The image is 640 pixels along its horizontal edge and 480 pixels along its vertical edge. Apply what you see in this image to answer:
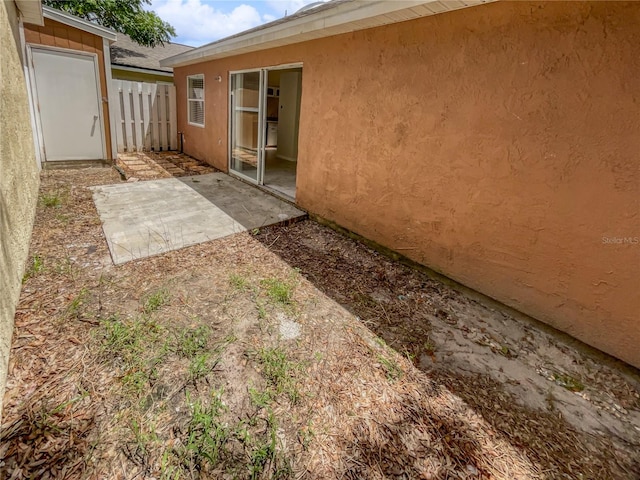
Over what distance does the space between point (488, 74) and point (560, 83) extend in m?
0.60

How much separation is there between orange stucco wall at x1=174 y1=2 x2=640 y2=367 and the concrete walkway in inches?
71.6

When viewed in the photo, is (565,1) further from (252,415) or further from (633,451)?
(252,415)

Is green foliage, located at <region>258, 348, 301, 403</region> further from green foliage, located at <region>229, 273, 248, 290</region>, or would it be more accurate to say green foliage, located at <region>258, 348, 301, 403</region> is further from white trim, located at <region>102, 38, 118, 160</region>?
white trim, located at <region>102, 38, 118, 160</region>

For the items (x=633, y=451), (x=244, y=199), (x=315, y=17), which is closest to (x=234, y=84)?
(x=244, y=199)

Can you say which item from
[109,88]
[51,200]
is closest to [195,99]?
[109,88]

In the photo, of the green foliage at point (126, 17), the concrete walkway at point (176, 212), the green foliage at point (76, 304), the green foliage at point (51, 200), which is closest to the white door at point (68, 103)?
the concrete walkway at point (176, 212)

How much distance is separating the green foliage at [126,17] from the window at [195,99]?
5726 mm

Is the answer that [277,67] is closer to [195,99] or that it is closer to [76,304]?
[195,99]

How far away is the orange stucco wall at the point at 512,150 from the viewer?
2375 millimetres

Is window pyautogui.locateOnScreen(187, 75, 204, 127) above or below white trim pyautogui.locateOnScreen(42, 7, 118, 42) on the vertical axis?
below

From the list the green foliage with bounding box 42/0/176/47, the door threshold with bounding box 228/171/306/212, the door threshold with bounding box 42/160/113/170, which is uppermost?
the green foliage with bounding box 42/0/176/47

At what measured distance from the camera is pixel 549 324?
2920 mm

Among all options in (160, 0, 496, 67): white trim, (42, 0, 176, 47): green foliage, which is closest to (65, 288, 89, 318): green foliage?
(160, 0, 496, 67): white trim

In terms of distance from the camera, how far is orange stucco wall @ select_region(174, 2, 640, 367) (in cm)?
238
